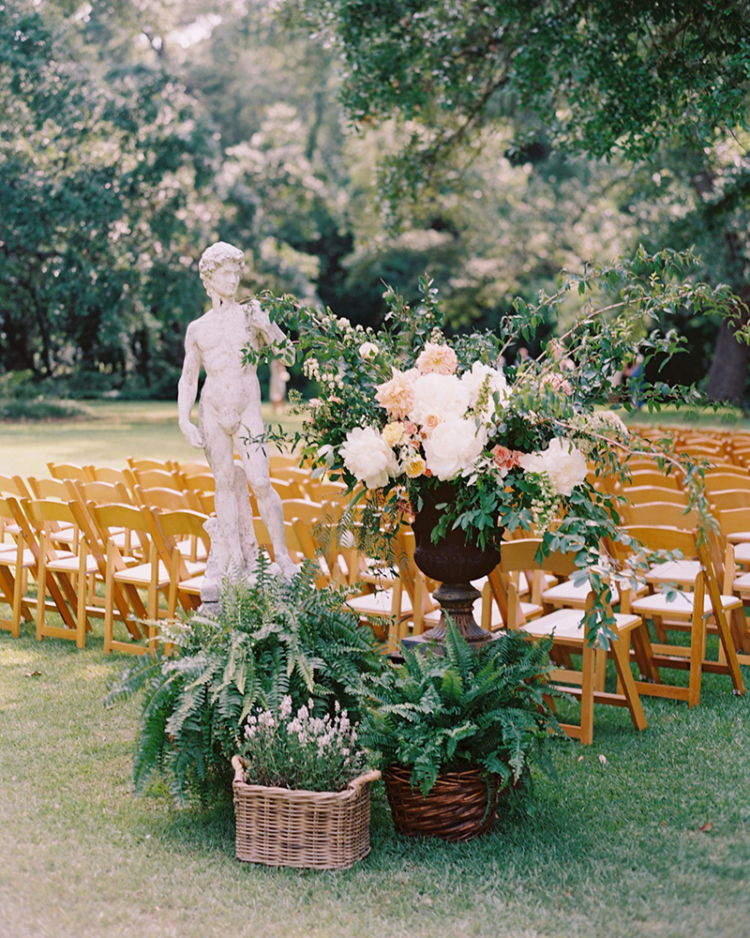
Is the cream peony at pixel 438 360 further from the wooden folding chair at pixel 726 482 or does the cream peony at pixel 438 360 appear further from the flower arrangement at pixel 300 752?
the wooden folding chair at pixel 726 482

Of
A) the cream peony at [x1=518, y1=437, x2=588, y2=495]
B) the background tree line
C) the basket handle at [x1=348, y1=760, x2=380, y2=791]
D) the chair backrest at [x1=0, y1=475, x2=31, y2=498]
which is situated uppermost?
the background tree line

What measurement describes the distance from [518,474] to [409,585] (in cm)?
243

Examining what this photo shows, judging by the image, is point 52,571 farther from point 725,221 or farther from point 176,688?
point 725,221

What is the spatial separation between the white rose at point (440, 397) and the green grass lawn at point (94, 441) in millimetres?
10654

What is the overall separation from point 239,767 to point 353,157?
1194 inches

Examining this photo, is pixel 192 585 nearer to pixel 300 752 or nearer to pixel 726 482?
pixel 300 752

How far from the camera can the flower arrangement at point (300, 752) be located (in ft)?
12.2

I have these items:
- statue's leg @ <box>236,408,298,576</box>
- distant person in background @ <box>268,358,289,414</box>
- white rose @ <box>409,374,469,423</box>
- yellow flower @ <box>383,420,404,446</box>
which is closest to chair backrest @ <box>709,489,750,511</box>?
statue's leg @ <box>236,408,298,576</box>

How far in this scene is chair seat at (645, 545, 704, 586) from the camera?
6.10m

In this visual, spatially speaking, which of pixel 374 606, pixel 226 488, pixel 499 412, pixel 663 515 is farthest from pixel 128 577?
pixel 499 412

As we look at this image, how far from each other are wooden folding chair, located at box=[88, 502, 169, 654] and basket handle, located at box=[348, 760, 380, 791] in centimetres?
257

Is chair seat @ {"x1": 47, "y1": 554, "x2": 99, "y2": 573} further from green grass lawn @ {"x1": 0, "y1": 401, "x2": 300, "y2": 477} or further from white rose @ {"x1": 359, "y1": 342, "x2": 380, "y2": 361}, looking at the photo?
green grass lawn @ {"x1": 0, "y1": 401, "x2": 300, "y2": 477}

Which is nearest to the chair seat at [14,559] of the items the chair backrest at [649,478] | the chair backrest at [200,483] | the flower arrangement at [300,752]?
the chair backrest at [200,483]

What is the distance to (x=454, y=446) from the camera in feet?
12.4
